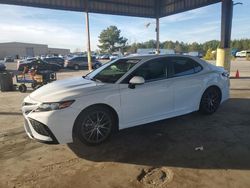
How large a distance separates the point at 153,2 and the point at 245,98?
44.7 ft

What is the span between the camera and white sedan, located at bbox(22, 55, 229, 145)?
387cm

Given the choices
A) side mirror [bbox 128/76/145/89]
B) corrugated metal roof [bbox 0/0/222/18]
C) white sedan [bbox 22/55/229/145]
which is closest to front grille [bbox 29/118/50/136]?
white sedan [bbox 22/55/229/145]

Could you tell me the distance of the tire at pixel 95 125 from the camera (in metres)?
4.04

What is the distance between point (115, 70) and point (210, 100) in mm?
2639

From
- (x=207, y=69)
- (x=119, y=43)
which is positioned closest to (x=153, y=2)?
(x=207, y=69)

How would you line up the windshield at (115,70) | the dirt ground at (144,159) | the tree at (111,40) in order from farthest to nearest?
the tree at (111,40) < the windshield at (115,70) < the dirt ground at (144,159)

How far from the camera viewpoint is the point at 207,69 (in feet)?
19.0

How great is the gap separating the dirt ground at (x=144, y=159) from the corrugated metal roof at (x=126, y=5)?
11.6m

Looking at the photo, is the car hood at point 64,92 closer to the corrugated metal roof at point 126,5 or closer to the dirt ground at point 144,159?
the dirt ground at point 144,159

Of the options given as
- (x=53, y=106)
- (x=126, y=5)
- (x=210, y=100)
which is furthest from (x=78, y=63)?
(x=53, y=106)

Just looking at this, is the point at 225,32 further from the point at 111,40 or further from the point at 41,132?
the point at 111,40

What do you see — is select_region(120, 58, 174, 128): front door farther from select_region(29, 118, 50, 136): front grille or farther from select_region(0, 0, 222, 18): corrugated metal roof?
select_region(0, 0, 222, 18): corrugated metal roof

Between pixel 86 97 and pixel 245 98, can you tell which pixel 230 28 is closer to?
pixel 245 98

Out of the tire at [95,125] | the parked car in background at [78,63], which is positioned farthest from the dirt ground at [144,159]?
the parked car in background at [78,63]
